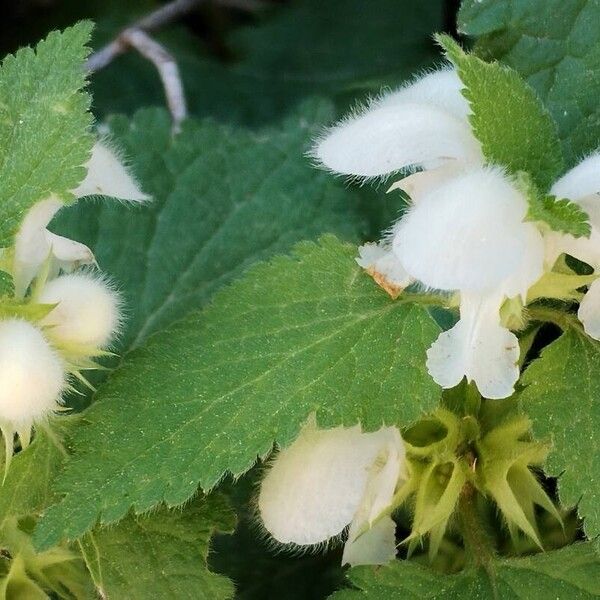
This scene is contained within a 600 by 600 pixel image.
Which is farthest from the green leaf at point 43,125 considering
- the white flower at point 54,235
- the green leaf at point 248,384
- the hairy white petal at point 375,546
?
the hairy white petal at point 375,546

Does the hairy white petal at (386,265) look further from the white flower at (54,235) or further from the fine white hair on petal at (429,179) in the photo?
the white flower at (54,235)

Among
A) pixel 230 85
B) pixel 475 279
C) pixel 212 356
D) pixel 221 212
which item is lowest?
pixel 230 85

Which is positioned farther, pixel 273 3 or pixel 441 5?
pixel 273 3

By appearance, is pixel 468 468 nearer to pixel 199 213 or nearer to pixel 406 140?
pixel 406 140

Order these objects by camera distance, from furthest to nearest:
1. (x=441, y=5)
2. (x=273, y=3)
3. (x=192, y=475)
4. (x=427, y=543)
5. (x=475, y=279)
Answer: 1. (x=273, y=3)
2. (x=441, y=5)
3. (x=427, y=543)
4. (x=192, y=475)
5. (x=475, y=279)

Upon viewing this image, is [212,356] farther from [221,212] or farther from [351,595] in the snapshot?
[221,212]

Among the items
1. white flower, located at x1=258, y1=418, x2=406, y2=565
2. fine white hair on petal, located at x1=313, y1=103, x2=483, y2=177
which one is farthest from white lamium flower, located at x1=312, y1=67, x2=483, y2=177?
white flower, located at x1=258, y1=418, x2=406, y2=565

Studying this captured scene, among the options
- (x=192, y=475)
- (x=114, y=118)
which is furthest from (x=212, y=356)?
(x=114, y=118)
